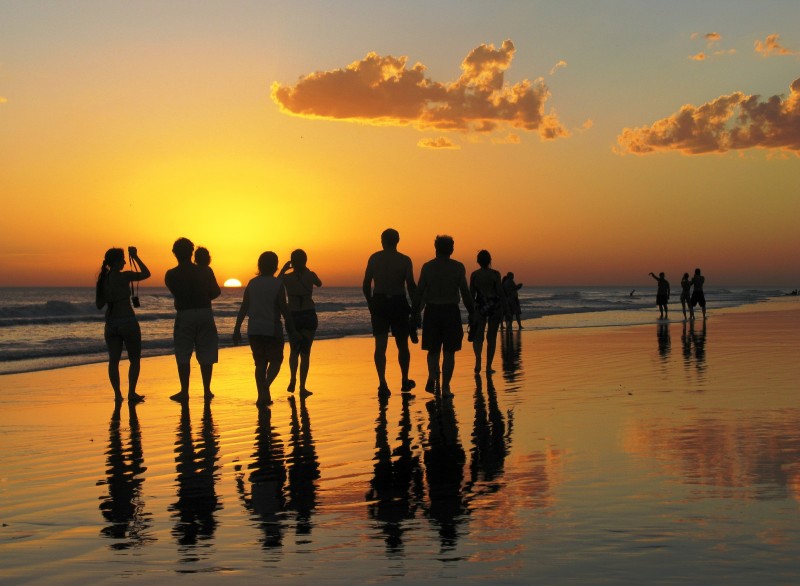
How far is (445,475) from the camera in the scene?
21.0 ft

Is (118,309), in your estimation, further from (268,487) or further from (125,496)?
(268,487)

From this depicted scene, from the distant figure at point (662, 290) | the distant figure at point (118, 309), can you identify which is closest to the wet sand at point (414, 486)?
the distant figure at point (118, 309)

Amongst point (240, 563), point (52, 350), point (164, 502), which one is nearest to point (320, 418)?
point (164, 502)

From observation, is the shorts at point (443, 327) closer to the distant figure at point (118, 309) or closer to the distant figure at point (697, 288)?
the distant figure at point (118, 309)

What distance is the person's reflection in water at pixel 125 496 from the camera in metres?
4.94

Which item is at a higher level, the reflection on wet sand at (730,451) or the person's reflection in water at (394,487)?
the person's reflection in water at (394,487)

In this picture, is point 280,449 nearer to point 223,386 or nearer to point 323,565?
point 323,565

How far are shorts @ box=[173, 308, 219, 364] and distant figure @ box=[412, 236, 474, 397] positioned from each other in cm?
256

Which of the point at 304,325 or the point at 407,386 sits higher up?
the point at 304,325

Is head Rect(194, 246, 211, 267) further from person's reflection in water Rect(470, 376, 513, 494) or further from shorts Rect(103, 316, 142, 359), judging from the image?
person's reflection in water Rect(470, 376, 513, 494)

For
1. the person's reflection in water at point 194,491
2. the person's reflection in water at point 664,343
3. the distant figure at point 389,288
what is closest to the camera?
the person's reflection in water at point 194,491

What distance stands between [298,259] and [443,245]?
2.06 metres

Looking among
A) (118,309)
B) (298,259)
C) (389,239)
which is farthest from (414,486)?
(118,309)

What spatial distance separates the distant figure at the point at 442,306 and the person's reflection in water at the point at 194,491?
305 cm
